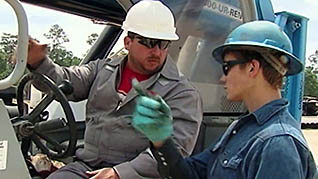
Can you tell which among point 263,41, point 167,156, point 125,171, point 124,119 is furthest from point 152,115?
point 124,119

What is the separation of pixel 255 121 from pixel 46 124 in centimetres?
118

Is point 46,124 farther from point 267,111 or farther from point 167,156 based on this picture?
point 267,111

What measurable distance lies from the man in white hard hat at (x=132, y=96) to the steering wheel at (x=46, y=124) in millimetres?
129

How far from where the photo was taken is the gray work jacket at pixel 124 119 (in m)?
2.71

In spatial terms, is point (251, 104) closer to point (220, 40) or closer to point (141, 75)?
point (141, 75)

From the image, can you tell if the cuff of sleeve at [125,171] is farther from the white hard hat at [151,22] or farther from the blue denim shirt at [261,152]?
the white hard hat at [151,22]

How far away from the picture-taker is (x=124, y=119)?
112 inches

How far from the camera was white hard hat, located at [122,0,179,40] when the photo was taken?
2.80 m

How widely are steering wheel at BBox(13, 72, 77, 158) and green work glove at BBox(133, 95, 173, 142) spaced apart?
933 mm

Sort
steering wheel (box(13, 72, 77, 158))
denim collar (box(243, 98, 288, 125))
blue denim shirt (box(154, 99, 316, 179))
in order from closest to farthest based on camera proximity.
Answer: blue denim shirt (box(154, 99, 316, 179)), denim collar (box(243, 98, 288, 125)), steering wheel (box(13, 72, 77, 158))

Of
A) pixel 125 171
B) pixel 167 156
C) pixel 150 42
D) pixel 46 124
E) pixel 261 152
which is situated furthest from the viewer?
pixel 150 42

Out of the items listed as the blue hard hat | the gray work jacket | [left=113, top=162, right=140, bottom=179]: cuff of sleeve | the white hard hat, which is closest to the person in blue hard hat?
A: the blue hard hat

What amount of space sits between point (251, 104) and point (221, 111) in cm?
174

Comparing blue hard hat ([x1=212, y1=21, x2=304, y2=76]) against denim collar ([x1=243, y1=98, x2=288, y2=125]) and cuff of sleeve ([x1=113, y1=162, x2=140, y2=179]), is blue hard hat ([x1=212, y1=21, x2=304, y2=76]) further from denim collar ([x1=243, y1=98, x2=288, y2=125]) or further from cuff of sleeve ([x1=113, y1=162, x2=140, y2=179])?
cuff of sleeve ([x1=113, y1=162, x2=140, y2=179])
